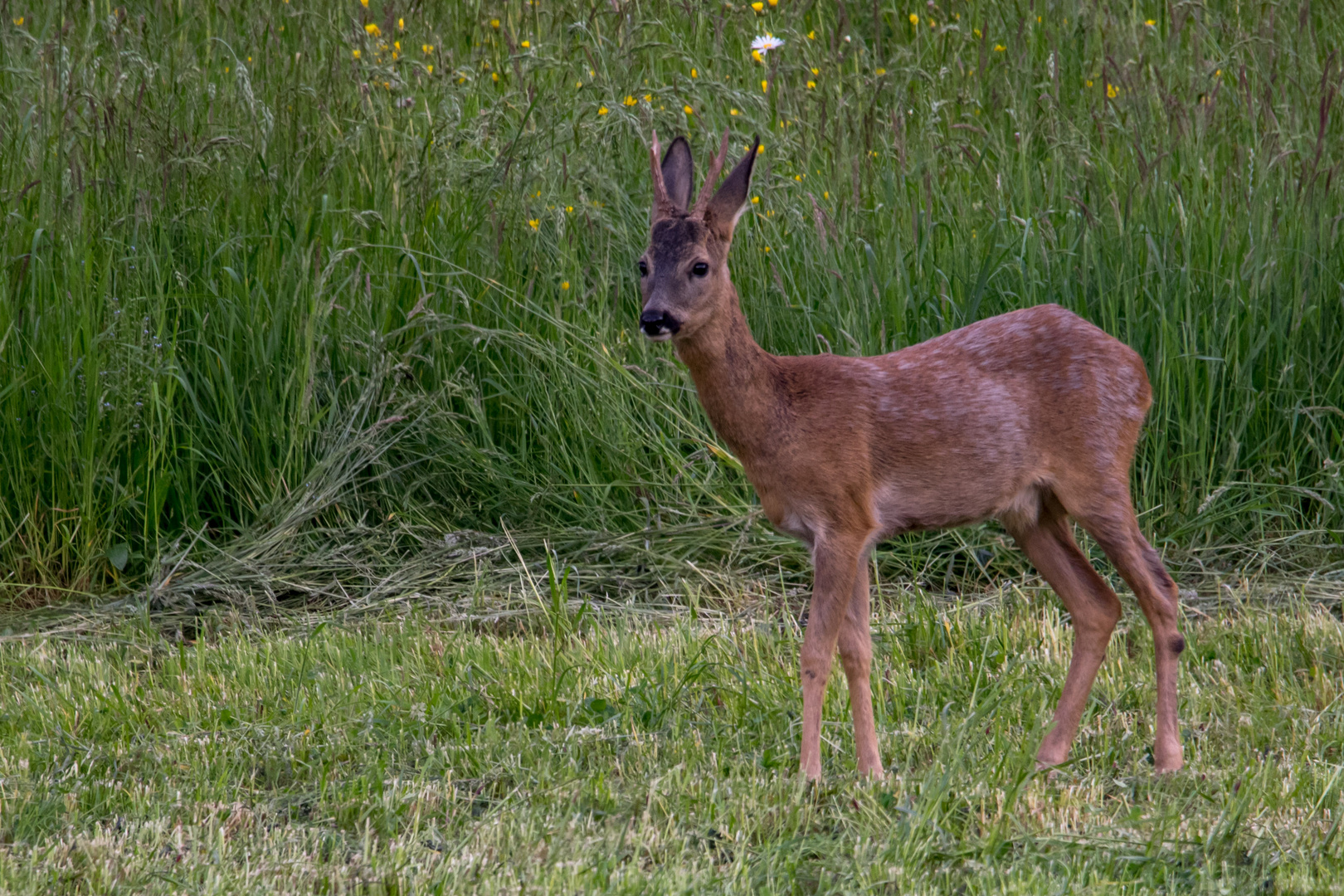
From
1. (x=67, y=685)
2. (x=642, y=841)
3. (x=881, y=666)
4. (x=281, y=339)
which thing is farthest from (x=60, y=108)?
(x=642, y=841)

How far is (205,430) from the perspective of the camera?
6344 millimetres

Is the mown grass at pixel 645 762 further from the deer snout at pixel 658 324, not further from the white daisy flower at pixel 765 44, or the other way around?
the white daisy flower at pixel 765 44

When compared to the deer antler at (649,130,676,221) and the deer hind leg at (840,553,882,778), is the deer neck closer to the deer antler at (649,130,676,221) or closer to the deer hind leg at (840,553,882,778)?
the deer antler at (649,130,676,221)

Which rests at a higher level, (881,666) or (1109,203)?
(1109,203)

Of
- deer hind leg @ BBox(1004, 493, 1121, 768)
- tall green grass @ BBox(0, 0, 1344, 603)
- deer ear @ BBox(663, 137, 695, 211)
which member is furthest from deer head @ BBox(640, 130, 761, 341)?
tall green grass @ BBox(0, 0, 1344, 603)

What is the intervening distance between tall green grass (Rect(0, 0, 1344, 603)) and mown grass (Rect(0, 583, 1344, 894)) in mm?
857

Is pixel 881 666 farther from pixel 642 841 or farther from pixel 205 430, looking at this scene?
pixel 205 430

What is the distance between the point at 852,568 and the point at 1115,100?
14.7ft

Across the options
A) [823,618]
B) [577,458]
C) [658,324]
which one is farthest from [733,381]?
[577,458]

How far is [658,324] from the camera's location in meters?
4.14

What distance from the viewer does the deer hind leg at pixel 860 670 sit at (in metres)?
3.95

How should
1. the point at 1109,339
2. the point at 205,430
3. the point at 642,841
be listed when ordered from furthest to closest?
the point at 205,430 → the point at 1109,339 → the point at 642,841

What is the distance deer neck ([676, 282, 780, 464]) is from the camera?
4.28 meters

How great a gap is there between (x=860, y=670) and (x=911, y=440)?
678mm
